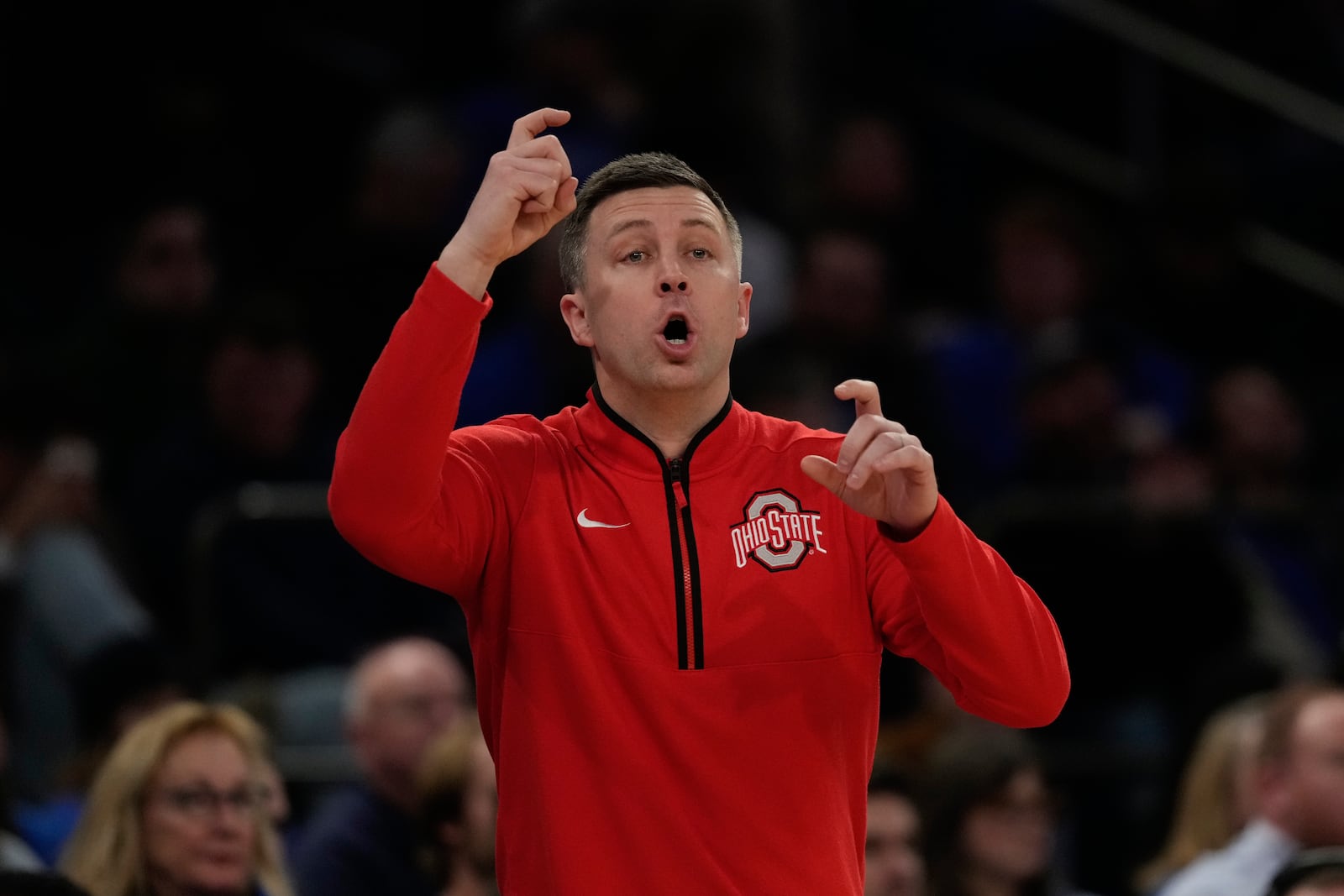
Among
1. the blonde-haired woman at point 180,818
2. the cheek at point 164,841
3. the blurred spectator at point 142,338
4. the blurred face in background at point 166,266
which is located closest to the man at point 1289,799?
the blonde-haired woman at point 180,818

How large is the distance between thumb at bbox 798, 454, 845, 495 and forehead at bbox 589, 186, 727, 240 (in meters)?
0.50

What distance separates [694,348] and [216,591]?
13.6 ft

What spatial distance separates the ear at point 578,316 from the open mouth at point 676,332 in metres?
0.17

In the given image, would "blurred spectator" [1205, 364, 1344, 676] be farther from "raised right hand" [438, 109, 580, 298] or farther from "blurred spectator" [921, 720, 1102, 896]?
"raised right hand" [438, 109, 580, 298]

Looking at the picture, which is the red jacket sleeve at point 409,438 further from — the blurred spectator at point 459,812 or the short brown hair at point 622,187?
the blurred spectator at point 459,812

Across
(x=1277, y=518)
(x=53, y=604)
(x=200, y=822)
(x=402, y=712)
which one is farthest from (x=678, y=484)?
(x=1277, y=518)

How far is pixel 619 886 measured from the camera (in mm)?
2953

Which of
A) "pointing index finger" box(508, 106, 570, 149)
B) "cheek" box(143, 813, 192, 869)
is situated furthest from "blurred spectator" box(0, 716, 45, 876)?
"pointing index finger" box(508, 106, 570, 149)

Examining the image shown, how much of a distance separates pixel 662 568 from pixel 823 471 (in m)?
0.32

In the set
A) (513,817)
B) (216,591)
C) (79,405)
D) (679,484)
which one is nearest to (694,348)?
(679,484)

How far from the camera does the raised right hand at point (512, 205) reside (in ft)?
9.83

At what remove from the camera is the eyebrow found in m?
3.21

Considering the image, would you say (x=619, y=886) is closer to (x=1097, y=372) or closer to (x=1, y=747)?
(x=1, y=747)

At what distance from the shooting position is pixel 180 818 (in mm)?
5082
